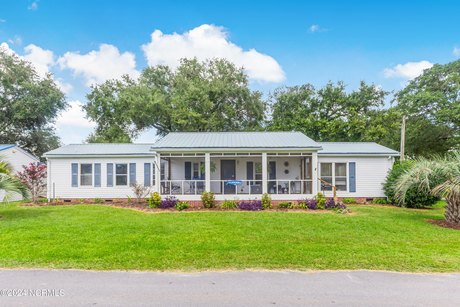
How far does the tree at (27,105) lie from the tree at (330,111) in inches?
869

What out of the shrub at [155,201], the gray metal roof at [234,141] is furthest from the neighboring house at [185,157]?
the shrub at [155,201]

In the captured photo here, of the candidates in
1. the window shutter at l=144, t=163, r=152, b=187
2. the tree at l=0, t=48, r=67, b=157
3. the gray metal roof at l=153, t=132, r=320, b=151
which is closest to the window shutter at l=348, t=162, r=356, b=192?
the gray metal roof at l=153, t=132, r=320, b=151

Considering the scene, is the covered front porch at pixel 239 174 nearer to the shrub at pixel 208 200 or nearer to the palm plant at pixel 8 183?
the shrub at pixel 208 200

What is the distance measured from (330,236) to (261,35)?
15800mm

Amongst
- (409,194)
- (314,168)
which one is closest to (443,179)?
(409,194)

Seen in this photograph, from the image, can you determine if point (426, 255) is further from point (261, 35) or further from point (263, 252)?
point (261, 35)

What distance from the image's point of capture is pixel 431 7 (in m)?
14.8

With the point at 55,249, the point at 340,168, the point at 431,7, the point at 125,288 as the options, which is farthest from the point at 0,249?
the point at 431,7

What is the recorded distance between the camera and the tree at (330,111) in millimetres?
24062

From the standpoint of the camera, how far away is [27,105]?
25.9 meters

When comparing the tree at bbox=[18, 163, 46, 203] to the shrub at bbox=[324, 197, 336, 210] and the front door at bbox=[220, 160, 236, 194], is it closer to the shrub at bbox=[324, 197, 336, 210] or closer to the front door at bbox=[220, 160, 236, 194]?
the front door at bbox=[220, 160, 236, 194]

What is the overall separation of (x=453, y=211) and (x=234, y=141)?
9.68 metres

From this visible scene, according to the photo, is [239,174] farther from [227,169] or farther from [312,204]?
[312,204]

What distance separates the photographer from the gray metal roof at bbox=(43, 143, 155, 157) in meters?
15.8
